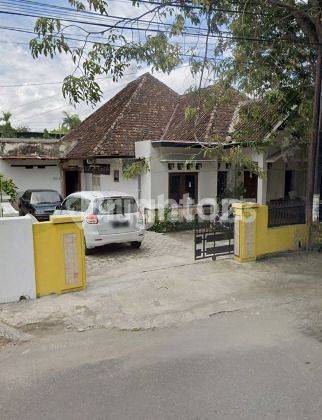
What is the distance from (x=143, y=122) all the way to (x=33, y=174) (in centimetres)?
722

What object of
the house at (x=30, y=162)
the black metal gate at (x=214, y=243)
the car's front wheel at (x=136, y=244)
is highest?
the house at (x=30, y=162)

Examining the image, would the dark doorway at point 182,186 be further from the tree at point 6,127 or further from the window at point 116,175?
the tree at point 6,127

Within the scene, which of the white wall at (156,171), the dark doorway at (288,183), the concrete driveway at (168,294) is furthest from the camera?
the dark doorway at (288,183)

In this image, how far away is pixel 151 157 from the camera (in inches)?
513

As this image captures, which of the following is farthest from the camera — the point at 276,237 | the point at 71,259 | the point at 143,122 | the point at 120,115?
the point at 143,122

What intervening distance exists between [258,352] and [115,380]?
1.80m

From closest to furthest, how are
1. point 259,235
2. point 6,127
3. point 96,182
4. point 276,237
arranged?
point 259,235, point 276,237, point 96,182, point 6,127

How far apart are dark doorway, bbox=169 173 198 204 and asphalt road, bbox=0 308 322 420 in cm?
924

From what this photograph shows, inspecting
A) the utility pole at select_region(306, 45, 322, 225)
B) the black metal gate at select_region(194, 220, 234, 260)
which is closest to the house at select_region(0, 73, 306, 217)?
the utility pole at select_region(306, 45, 322, 225)

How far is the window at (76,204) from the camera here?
33.2 ft

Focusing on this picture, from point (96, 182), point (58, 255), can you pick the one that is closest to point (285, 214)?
point (58, 255)

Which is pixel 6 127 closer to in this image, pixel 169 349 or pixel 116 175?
pixel 116 175

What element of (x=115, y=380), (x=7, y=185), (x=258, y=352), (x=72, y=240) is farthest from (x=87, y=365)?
(x=7, y=185)

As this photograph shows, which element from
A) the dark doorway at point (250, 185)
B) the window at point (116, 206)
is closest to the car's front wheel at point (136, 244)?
the window at point (116, 206)
